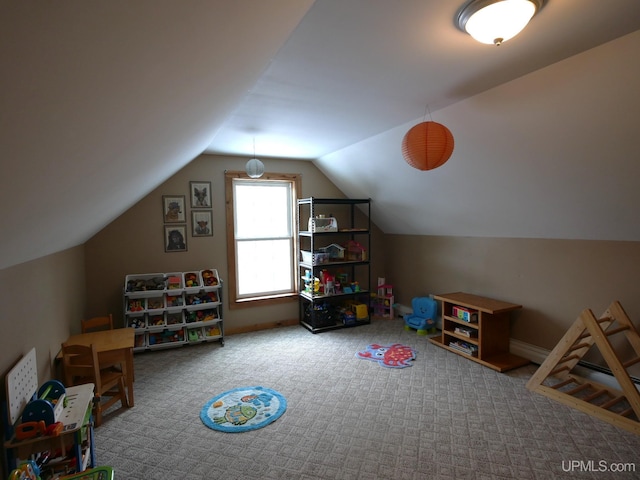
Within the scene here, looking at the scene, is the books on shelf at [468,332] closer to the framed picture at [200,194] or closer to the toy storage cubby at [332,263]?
the toy storage cubby at [332,263]

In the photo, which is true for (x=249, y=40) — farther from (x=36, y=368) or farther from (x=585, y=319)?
(x=585, y=319)

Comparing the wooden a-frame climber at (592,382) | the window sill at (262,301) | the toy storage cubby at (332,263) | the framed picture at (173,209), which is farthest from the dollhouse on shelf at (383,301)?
the framed picture at (173,209)

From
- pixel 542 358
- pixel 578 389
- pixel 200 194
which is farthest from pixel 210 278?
pixel 578 389

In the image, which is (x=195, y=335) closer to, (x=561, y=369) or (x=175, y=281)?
(x=175, y=281)

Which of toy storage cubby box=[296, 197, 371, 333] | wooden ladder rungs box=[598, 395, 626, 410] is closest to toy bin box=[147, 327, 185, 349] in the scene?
toy storage cubby box=[296, 197, 371, 333]

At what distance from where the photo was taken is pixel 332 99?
2.50 metres

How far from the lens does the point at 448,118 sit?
8.98 ft

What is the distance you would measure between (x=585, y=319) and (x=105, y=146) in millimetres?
3299

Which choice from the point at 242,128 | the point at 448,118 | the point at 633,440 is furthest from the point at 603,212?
the point at 242,128

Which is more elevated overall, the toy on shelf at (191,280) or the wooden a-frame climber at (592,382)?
the toy on shelf at (191,280)

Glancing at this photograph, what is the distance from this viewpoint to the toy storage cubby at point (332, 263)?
451cm

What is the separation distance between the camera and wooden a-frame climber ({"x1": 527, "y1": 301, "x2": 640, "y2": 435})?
Answer: 2350 mm

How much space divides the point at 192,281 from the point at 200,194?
1098mm

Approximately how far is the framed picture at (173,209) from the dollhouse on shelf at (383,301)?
2.93 metres
